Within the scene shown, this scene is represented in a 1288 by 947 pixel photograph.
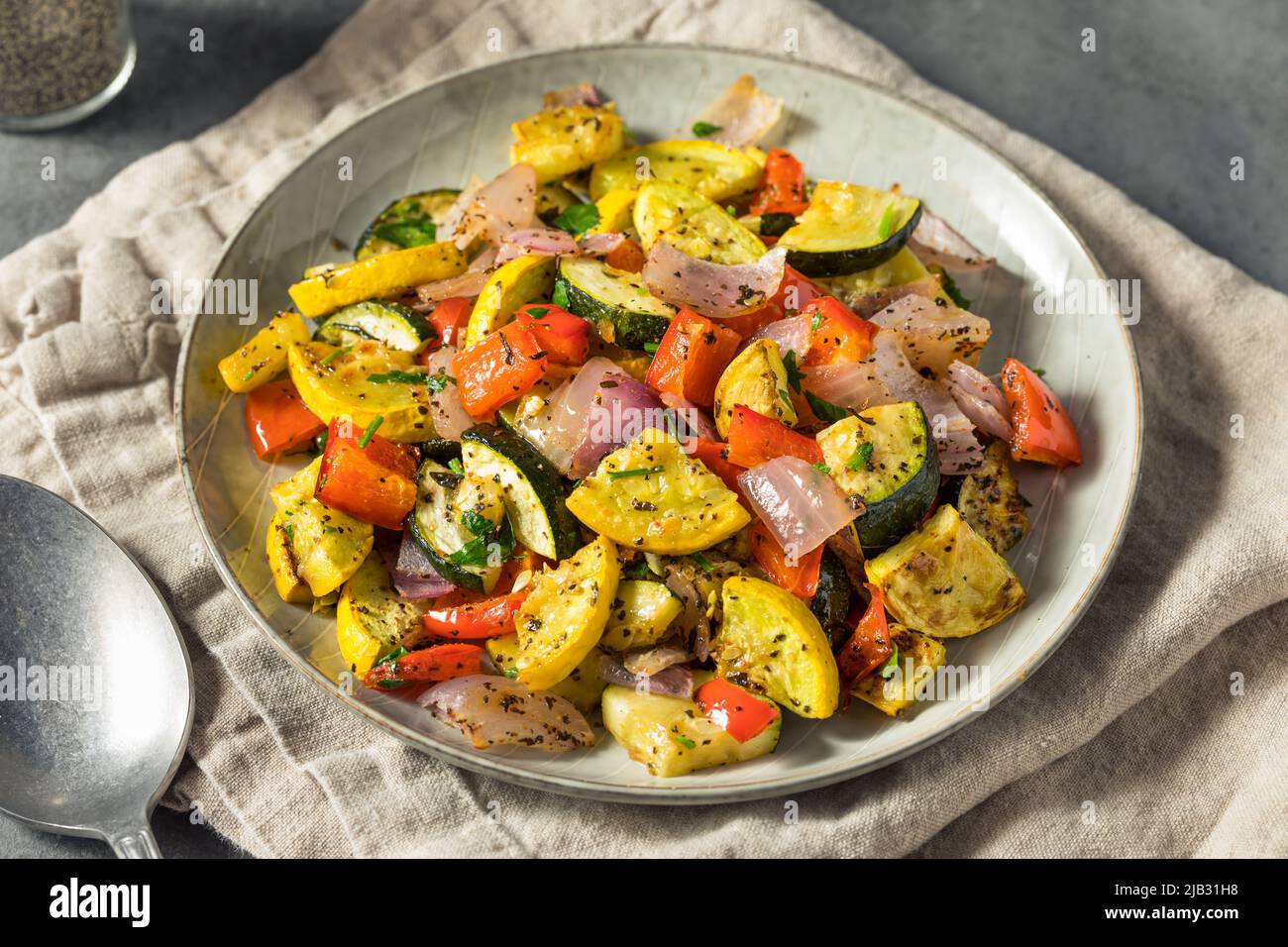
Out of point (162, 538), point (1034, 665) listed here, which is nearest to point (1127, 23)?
point (1034, 665)

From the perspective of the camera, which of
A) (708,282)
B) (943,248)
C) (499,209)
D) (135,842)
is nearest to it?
(135,842)

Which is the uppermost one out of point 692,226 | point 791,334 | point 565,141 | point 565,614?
point 565,141

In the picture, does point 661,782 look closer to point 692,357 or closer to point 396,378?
point 692,357

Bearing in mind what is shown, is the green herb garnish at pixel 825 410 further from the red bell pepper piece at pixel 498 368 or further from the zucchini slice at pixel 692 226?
the red bell pepper piece at pixel 498 368

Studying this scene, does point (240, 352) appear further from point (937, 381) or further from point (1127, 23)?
point (1127, 23)

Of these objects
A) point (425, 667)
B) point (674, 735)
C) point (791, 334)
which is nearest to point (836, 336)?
point (791, 334)

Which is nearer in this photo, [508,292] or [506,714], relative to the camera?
[506,714]

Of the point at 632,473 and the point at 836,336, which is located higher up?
the point at 836,336

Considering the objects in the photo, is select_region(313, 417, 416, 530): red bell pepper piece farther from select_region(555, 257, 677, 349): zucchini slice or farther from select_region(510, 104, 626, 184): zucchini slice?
select_region(510, 104, 626, 184): zucchini slice
